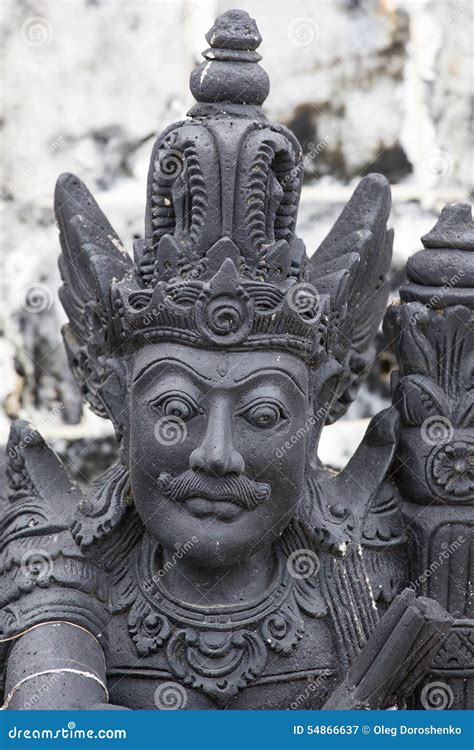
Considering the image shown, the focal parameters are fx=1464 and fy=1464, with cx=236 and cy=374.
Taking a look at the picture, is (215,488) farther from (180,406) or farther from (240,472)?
(180,406)

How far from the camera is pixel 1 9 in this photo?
5.24 metres

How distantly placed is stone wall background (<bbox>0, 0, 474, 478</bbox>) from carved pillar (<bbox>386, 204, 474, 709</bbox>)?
190 cm

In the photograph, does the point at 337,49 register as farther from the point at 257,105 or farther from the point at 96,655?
the point at 96,655

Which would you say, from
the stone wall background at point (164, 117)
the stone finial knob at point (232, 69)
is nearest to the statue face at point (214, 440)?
the stone finial knob at point (232, 69)

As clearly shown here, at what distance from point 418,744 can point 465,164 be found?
287 cm

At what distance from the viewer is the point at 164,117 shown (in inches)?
206

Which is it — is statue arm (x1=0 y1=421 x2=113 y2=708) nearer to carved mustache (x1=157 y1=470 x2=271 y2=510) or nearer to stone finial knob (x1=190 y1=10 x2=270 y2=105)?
carved mustache (x1=157 y1=470 x2=271 y2=510)

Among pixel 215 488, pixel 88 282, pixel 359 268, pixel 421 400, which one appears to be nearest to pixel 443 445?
pixel 421 400

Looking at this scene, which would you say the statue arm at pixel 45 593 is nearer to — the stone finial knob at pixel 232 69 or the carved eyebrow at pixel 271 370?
the carved eyebrow at pixel 271 370

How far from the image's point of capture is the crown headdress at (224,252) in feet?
9.97

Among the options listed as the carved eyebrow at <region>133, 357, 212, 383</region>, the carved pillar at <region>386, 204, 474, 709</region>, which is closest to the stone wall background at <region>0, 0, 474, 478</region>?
the carved pillar at <region>386, 204, 474, 709</region>

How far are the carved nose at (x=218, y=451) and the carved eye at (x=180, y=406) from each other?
4 centimetres

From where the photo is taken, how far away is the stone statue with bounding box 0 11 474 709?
9.95 ft

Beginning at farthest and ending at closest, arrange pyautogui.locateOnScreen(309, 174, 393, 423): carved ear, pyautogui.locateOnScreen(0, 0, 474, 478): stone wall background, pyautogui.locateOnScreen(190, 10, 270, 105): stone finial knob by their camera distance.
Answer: pyautogui.locateOnScreen(0, 0, 474, 478): stone wall background → pyautogui.locateOnScreen(309, 174, 393, 423): carved ear → pyautogui.locateOnScreen(190, 10, 270, 105): stone finial knob
